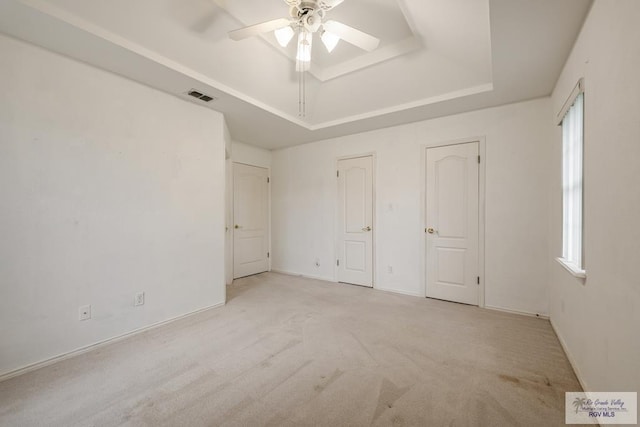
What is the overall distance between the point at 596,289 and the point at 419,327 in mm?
1509

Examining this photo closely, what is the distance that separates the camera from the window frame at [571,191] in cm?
183

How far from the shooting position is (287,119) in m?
3.68

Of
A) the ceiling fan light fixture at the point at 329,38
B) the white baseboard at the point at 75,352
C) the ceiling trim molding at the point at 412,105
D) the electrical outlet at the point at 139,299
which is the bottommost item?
the white baseboard at the point at 75,352

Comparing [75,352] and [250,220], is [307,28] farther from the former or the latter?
[250,220]

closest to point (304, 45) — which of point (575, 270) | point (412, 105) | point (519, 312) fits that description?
point (412, 105)

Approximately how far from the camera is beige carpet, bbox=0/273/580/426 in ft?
5.06

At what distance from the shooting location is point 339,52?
2973 mm

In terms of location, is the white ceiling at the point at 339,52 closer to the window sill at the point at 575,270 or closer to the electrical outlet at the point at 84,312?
the window sill at the point at 575,270

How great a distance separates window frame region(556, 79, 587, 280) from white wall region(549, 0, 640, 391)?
106 millimetres

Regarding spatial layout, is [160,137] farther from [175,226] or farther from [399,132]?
[399,132]

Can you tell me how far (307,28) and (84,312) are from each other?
3.01m

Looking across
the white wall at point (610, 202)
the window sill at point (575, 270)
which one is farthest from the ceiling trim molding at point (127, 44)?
the window sill at point (575, 270)

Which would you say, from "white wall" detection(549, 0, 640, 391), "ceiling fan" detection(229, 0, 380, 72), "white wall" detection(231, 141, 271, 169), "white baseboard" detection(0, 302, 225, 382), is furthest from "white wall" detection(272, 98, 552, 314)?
"white baseboard" detection(0, 302, 225, 382)

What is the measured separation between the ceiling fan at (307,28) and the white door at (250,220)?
2.96 m
